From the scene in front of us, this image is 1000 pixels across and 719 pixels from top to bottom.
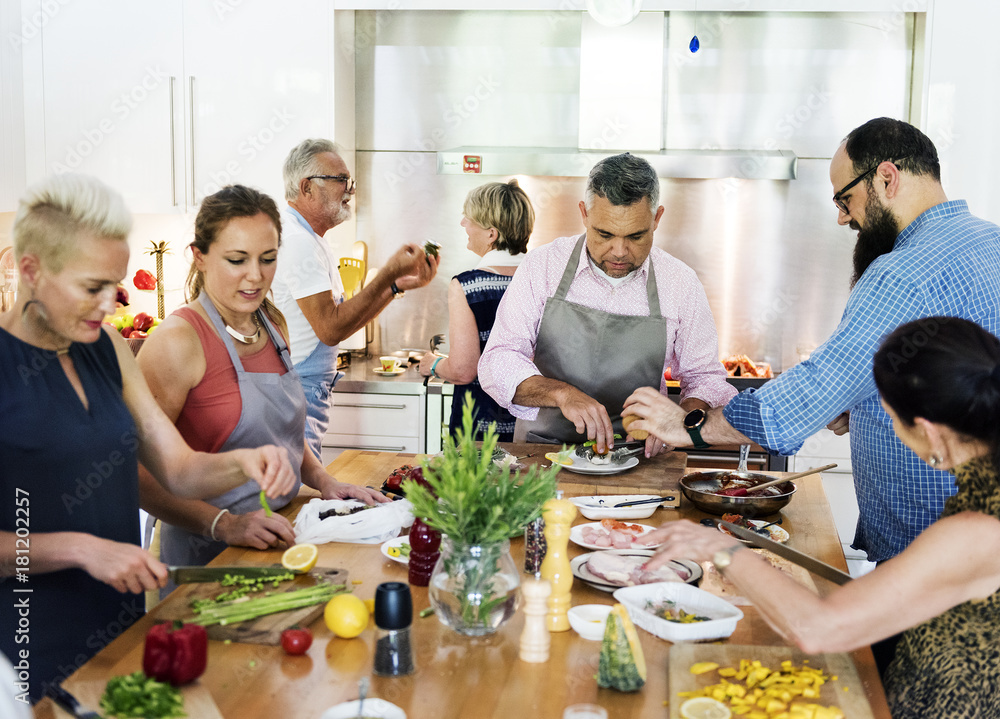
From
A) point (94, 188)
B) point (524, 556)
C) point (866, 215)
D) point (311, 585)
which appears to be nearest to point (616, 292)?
point (866, 215)

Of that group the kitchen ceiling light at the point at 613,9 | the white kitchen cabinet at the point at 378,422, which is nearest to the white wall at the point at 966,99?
the kitchen ceiling light at the point at 613,9

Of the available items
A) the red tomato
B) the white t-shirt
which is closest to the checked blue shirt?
the red tomato

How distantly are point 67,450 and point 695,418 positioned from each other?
142cm

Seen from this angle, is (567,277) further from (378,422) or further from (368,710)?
(368,710)

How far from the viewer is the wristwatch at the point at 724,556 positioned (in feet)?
5.12

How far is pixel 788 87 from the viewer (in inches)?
179

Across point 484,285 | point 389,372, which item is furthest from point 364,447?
point 484,285

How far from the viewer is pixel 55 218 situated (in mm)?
1609

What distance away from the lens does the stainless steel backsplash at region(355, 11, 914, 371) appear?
4512mm

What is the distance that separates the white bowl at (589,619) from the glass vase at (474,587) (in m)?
0.12

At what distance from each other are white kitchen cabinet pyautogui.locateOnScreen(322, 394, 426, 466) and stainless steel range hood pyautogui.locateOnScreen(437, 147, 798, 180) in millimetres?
1050

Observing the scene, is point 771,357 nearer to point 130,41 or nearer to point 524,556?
point 524,556

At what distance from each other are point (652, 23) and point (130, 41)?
95.1 inches

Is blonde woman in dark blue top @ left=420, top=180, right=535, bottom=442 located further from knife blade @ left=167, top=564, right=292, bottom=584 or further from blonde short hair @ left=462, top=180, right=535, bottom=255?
knife blade @ left=167, top=564, right=292, bottom=584
